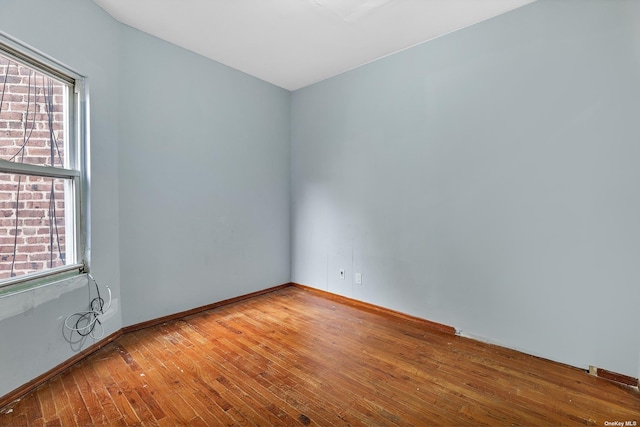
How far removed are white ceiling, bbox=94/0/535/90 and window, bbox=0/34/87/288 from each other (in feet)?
2.55

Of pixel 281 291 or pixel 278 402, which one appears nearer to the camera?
pixel 278 402

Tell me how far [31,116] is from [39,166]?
1.07 feet

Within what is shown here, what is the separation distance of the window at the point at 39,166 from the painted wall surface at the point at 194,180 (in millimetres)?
361

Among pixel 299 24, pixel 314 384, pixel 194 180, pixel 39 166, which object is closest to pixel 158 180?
pixel 194 180

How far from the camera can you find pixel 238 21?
2.46 metres

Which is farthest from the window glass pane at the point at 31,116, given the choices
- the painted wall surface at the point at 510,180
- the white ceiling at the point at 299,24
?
the painted wall surface at the point at 510,180

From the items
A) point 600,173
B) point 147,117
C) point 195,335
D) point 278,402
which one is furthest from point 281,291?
point 600,173

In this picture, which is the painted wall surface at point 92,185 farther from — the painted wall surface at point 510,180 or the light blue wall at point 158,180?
the painted wall surface at point 510,180

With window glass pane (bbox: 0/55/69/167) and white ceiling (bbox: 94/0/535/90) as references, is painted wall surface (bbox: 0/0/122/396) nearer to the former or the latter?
window glass pane (bbox: 0/55/69/167)

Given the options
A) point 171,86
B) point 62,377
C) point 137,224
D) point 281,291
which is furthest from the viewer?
point 281,291

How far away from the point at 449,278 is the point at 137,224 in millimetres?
2822

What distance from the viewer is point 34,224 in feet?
6.41

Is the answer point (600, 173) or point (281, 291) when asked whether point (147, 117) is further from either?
point (600, 173)

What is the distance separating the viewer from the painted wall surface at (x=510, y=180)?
1942mm
